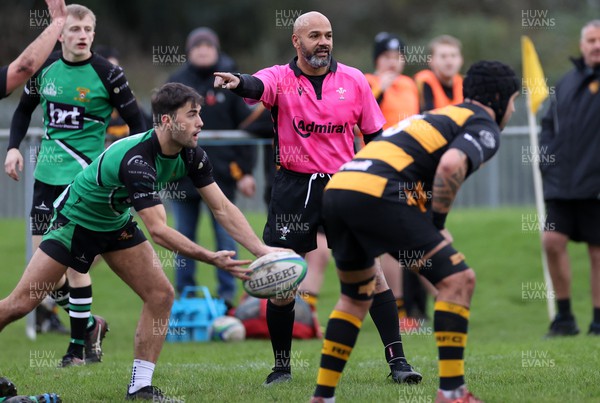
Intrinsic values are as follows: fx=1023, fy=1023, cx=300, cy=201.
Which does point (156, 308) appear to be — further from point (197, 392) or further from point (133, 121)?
point (133, 121)

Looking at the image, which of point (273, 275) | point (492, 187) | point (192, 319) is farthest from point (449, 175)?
point (492, 187)

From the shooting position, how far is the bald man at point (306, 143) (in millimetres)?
7539

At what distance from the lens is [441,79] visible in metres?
12.1

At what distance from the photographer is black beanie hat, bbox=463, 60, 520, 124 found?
247 inches

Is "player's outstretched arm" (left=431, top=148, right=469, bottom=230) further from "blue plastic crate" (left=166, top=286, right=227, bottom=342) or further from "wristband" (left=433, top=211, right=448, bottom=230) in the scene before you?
"blue plastic crate" (left=166, top=286, right=227, bottom=342)

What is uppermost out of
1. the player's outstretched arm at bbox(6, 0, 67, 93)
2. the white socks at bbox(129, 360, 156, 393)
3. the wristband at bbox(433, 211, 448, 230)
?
the player's outstretched arm at bbox(6, 0, 67, 93)

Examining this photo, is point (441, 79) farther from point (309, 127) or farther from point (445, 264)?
point (445, 264)

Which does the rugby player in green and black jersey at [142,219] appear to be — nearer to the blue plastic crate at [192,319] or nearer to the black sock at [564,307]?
the blue plastic crate at [192,319]

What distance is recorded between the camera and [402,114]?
1191 centimetres

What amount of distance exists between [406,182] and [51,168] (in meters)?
3.95

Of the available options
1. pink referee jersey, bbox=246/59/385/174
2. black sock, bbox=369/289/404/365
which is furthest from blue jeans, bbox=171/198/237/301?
Answer: black sock, bbox=369/289/404/365

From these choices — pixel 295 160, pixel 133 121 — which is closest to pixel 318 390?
pixel 295 160

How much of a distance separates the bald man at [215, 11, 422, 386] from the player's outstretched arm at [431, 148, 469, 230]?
68.5 inches

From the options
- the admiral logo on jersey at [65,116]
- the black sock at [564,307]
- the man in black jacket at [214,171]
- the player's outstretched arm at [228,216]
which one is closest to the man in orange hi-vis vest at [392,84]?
the man in black jacket at [214,171]
